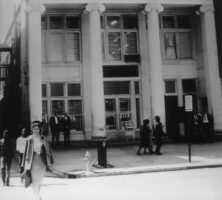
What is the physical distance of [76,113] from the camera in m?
25.5

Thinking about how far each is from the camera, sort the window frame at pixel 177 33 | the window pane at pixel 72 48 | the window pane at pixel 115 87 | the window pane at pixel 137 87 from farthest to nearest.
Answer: the window frame at pixel 177 33 → the window pane at pixel 137 87 → the window pane at pixel 115 87 → the window pane at pixel 72 48

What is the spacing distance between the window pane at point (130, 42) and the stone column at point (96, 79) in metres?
3.98

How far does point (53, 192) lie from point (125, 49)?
675 inches

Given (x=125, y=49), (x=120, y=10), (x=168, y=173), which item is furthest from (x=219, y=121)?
(x=168, y=173)

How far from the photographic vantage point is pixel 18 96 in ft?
94.7

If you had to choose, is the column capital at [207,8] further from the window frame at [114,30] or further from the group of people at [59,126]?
the group of people at [59,126]

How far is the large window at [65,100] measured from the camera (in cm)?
2520

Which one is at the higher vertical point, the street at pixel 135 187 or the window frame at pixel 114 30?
the window frame at pixel 114 30

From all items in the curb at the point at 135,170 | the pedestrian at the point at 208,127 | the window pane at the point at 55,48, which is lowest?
the curb at the point at 135,170

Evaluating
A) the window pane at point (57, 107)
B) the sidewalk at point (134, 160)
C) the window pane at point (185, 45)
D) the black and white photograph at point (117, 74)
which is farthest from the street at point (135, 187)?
the window pane at point (185, 45)

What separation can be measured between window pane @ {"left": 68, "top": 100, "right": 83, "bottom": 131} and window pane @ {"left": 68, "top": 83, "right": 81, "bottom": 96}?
525 mm

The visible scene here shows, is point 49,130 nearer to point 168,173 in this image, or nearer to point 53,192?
point 168,173

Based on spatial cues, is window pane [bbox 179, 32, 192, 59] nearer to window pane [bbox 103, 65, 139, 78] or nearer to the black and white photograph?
the black and white photograph

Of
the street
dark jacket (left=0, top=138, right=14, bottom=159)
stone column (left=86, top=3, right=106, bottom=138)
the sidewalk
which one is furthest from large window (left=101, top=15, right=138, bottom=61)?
dark jacket (left=0, top=138, right=14, bottom=159)
